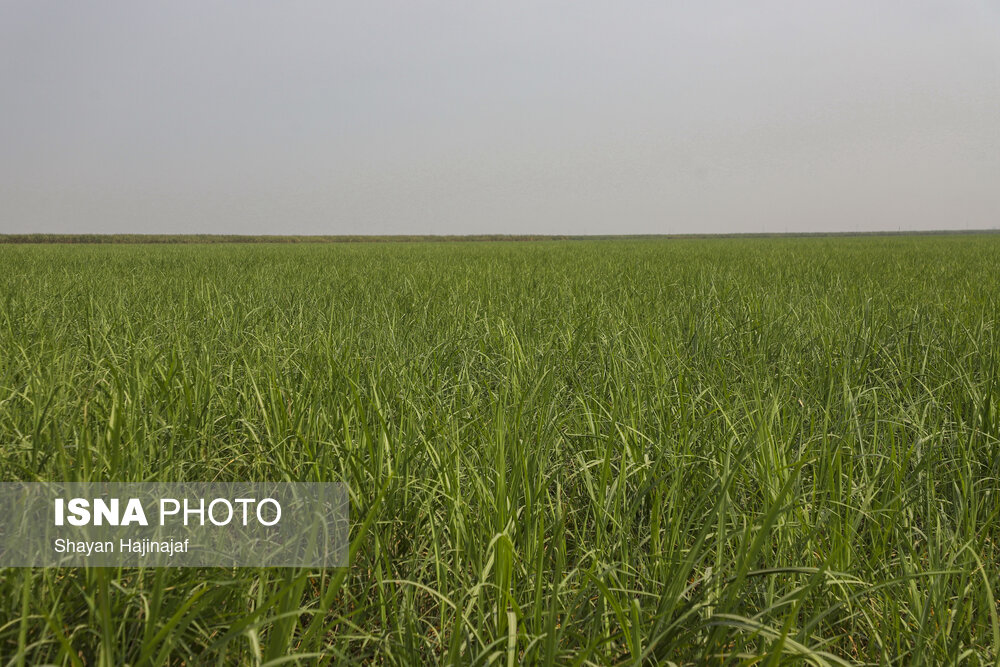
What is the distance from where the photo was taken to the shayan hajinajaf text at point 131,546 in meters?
1.10

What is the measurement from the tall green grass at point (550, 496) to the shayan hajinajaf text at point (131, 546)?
5 cm

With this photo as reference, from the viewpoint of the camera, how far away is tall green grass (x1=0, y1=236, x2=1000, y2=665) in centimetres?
97

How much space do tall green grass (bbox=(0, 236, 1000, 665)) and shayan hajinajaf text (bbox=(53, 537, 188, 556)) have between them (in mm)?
46

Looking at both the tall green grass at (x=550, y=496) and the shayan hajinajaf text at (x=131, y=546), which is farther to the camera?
the shayan hajinajaf text at (x=131, y=546)

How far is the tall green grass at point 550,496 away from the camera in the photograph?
0.97 metres

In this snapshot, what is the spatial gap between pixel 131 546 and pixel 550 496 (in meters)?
1.06

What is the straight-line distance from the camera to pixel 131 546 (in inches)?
46.7

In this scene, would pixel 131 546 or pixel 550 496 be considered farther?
pixel 550 496

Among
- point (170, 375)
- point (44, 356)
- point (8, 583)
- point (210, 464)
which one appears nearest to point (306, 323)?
point (44, 356)

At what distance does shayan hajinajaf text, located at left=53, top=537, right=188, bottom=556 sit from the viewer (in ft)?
3.60

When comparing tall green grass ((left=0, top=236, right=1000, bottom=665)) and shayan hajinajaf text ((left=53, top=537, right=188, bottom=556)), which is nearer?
tall green grass ((left=0, top=236, right=1000, bottom=665))

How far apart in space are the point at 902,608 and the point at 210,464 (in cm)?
178

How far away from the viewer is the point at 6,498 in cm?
140

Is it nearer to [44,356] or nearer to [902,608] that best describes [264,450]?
[902,608]
